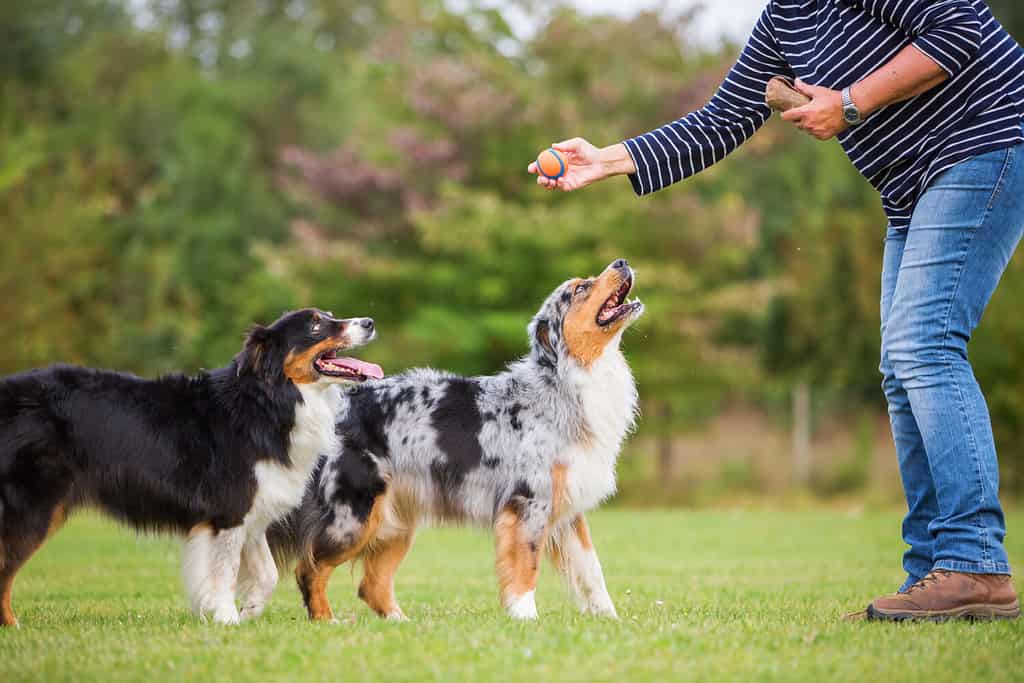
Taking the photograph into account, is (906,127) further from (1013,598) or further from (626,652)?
(626,652)

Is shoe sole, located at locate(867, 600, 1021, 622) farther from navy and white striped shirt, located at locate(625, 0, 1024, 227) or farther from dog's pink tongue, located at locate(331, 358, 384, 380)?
dog's pink tongue, located at locate(331, 358, 384, 380)

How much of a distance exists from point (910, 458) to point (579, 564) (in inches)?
71.1

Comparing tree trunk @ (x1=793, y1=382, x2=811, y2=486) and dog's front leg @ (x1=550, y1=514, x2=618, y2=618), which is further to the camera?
tree trunk @ (x1=793, y1=382, x2=811, y2=486)

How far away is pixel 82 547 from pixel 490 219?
838cm

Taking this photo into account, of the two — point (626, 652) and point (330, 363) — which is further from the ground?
point (330, 363)

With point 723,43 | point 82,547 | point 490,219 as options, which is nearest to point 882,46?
point 82,547

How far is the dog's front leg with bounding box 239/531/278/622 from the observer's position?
221 inches

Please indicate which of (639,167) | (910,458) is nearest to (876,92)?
(639,167)

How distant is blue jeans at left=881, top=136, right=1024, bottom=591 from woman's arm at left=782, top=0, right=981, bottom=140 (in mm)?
354

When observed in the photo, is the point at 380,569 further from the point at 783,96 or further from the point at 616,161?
the point at 783,96

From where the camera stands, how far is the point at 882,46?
4285 mm

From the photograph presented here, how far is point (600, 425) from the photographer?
18.6ft

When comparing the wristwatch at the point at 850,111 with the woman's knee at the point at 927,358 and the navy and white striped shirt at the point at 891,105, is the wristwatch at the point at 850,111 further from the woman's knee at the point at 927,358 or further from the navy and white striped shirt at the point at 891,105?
the woman's knee at the point at 927,358

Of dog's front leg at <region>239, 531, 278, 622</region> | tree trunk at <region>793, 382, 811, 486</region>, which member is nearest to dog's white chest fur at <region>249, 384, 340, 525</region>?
dog's front leg at <region>239, 531, 278, 622</region>
